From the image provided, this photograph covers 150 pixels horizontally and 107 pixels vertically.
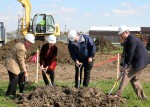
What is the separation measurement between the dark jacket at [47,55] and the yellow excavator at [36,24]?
61.3 feet

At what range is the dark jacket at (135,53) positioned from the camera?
870cm

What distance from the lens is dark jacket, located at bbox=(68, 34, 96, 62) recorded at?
9.85m

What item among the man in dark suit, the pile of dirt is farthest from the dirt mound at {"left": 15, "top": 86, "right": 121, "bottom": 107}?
the pile of dirt

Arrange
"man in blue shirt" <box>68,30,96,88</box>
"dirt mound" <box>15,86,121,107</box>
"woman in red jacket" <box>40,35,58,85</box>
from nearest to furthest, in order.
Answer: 1. "dirt mound" <box>15,86,121,107</box>
2. "man in blue shirt" <box>68,30,96,88</box>
3. "woman in red jacket" <box>40,35,58,85</box>

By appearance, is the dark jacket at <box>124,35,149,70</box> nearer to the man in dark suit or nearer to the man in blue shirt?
the man in dark suit

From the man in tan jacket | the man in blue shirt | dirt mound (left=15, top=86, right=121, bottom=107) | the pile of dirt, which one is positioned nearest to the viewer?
dirt mound (left=15, top=86, right=121, bottom=107)

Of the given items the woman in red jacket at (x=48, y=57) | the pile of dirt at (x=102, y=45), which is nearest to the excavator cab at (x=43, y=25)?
the pile of dirt at (x=102, y=45)

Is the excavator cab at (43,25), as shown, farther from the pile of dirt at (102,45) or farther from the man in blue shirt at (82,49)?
the man in blue shirt at (82,49)

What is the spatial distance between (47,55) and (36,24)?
19.3 m

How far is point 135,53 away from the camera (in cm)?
890

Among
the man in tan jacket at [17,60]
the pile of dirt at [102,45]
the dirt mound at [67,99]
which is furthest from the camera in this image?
the pile of dirt at [102,45]

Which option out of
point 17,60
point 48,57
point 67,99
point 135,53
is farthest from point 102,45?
point 67,99

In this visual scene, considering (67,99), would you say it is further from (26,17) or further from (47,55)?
(26,17)

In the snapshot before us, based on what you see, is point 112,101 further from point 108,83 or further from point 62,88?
point 108,83
